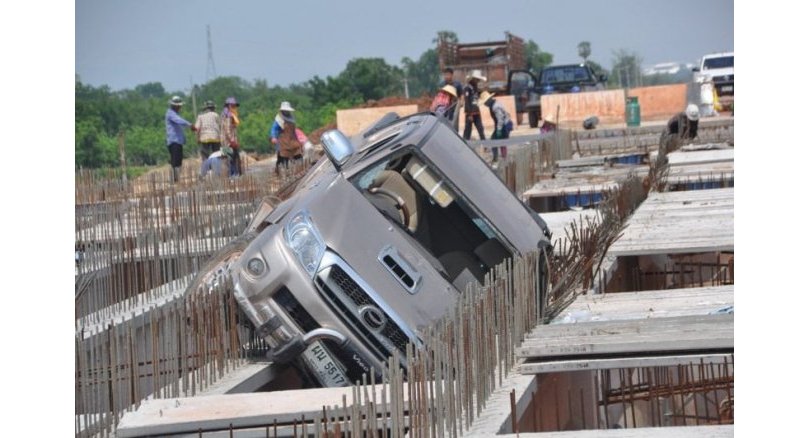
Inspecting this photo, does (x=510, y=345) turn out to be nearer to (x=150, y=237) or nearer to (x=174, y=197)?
(x=150, y=237)

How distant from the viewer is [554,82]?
44219mm

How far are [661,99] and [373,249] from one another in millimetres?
36148

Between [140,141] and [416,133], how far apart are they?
3836 centimetres

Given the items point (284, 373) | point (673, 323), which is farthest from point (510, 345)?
point (284, 373)

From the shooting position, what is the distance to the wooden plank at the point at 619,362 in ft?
28.8

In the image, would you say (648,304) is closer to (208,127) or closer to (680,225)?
(680,225)

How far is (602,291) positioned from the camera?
12164 millimetres

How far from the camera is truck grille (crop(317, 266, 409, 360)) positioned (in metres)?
10.1

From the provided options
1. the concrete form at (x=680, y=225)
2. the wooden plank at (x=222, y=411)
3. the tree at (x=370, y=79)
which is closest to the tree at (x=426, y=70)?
the tree at (x=370, y=79)

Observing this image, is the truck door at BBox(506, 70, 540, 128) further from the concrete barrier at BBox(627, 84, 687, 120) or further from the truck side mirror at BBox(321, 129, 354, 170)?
the truck side mirror at BBox(321, 129, 354, 170)

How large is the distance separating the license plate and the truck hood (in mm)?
500

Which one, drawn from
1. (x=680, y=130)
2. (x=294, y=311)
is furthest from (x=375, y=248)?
(x=680, y=130)

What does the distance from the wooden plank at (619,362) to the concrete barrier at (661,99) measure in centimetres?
3679

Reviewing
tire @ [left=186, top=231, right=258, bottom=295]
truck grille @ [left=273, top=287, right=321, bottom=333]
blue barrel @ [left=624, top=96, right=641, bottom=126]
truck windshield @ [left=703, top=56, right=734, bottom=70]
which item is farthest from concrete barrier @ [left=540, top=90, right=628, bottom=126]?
truck grille @ [left=273, top=287, right=321, bottom=333]
